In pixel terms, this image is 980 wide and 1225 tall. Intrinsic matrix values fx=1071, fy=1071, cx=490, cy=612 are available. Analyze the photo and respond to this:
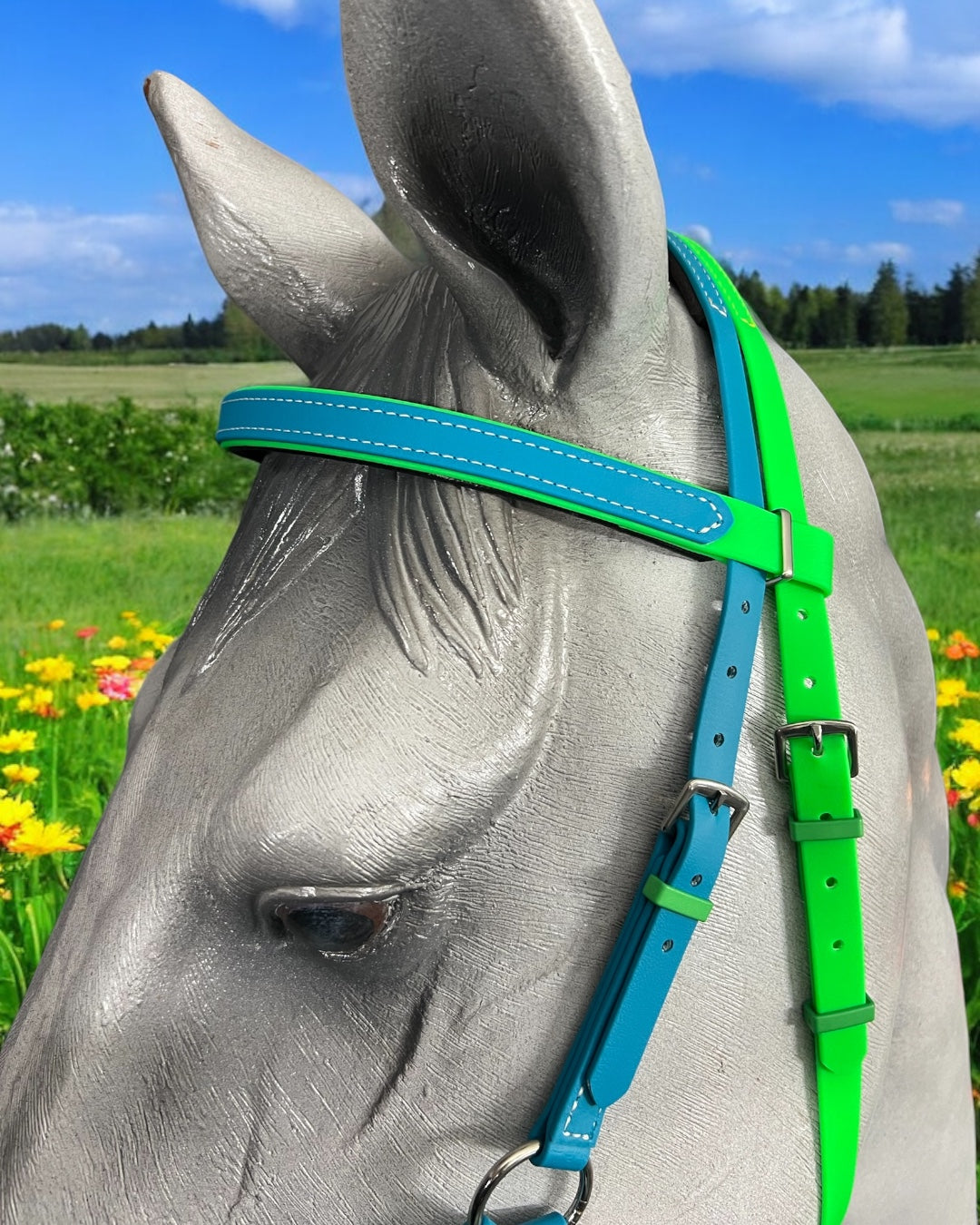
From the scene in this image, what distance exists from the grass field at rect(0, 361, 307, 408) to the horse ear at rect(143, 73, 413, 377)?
5.03 m


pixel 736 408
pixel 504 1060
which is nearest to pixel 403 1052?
pixel 504 1060

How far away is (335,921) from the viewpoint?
2.09 ft

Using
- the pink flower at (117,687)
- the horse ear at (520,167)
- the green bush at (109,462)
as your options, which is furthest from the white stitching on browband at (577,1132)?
the green bush at (109,462)

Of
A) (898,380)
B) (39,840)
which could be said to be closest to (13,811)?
(39,840)

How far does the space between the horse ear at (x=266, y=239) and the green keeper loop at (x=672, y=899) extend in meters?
0.51

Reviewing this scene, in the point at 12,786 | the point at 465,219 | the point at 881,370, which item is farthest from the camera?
the point at 881,370

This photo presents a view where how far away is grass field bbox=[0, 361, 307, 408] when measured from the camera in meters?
6.01

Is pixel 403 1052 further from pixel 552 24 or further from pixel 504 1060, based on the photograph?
pixel 552 24

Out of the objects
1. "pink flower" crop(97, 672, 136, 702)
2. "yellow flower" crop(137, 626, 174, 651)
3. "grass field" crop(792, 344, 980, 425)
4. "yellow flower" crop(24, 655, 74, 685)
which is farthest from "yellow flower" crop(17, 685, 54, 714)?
"grass field" crop(792, 344, 980, 425)

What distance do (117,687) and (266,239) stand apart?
1.85m

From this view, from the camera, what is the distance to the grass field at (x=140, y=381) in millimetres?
6012

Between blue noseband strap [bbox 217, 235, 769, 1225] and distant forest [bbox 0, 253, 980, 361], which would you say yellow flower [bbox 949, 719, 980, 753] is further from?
distant forest [bbox 0, 253, 980, 361]

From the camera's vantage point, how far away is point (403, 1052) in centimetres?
66

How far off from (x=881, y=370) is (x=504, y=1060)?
16.7 ft
